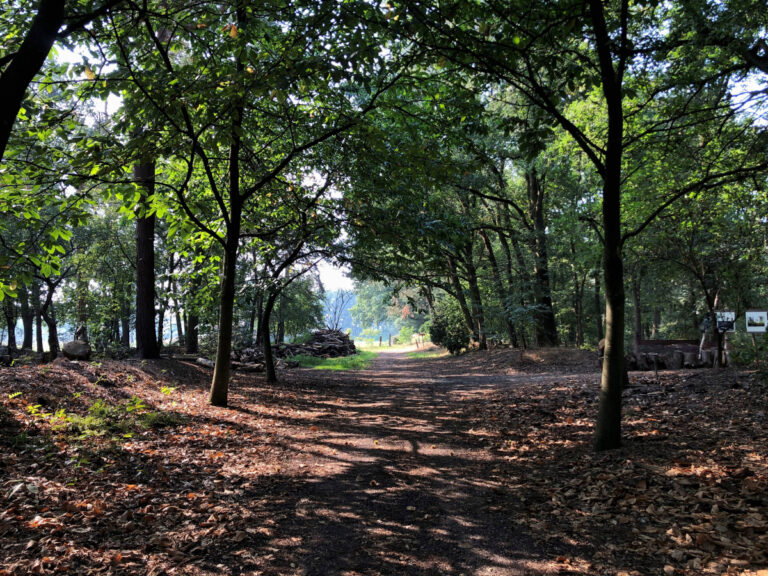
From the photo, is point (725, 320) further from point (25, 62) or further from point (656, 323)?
point (656, 323)

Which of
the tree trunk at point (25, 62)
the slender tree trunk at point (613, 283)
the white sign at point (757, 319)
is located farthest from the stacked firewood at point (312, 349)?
the white sign at point (757, 319)

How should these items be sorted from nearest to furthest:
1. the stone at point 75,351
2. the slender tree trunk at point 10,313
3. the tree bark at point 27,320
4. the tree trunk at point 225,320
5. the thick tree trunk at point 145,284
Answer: the tree trunk at point 225,320 < the stone at point 75,351 < the thick tree trunk at point 145,284 < the slender tree trunk at point 10,313 < the tree bark at point 27,320

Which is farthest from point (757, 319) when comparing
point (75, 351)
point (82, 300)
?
point (82, 300)

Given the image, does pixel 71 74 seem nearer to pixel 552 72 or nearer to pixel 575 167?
pixel 552 72

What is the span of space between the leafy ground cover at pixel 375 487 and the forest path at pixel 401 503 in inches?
0.9

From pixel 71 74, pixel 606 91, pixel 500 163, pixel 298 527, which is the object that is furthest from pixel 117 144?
pixel 500 163

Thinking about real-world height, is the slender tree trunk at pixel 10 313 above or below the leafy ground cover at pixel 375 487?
above

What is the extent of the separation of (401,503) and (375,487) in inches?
21.3

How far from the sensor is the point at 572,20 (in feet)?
14.9

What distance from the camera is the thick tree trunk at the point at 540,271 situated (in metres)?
17.8

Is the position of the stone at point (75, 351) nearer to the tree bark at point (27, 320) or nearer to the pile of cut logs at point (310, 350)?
the pile of cut logs at point (310, 350)

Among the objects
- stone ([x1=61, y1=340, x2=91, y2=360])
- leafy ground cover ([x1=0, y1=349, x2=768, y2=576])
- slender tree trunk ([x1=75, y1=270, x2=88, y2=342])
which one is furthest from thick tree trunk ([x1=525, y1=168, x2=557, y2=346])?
slender tree trunk ([x1=75, y1=270, x2=88, y2=342])

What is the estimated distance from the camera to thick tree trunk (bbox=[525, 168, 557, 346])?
17.8 meters

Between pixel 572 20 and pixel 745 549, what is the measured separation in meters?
4.99
